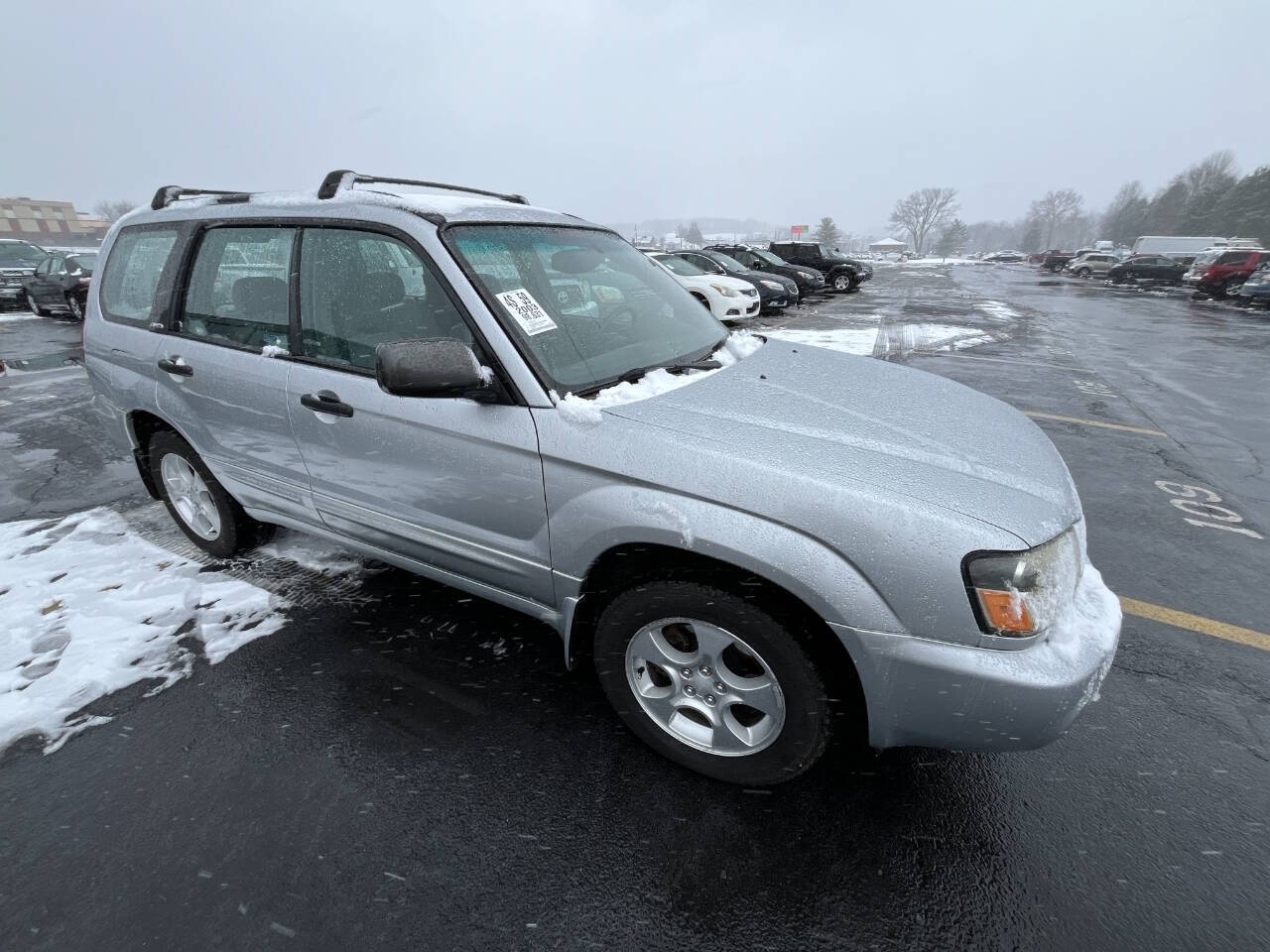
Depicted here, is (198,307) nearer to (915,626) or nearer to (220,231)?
Result: (220,231)

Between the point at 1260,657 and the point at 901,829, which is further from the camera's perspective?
the point at 1260,657

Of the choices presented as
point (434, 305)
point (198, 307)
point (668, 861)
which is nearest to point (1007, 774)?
point (668, 861)

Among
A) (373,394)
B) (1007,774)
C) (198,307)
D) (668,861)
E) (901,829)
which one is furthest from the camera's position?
(198,307)

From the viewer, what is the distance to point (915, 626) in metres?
1.58

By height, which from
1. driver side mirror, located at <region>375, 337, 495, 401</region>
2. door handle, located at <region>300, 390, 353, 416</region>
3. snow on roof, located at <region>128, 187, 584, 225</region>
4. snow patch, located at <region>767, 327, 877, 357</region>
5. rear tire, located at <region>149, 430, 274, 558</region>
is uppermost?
snow on roof, located at <region>128, 187, 584, 225</region>

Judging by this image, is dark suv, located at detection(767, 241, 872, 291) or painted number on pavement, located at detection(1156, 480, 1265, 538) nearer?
painted number on pavement, located at detection(1156, 480, 1265, 538)

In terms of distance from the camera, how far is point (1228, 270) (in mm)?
21188

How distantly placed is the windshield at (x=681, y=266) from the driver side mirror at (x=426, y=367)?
1173 cm

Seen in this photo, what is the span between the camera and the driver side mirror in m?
1.82

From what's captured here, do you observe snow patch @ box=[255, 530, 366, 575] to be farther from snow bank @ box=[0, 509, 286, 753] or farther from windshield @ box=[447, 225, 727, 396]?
windshield @ box=[447, 225, 727, 396]

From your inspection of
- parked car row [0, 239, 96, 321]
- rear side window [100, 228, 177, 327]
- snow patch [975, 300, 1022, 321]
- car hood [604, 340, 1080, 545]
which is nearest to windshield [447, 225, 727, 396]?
car hood [604, 340, 1080, 545]

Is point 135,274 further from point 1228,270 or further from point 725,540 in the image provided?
point 1228,270

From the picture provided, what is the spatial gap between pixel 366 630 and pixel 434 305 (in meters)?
1.55

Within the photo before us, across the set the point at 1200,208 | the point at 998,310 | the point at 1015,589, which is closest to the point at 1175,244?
the point at 1200,208
